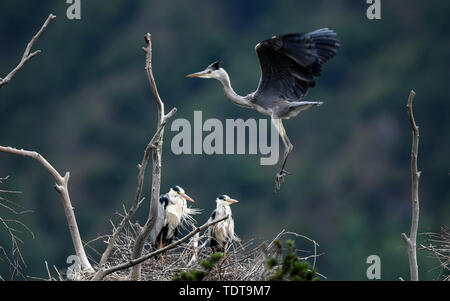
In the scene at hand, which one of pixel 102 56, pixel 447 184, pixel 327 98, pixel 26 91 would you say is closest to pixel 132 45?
pixel 102 56

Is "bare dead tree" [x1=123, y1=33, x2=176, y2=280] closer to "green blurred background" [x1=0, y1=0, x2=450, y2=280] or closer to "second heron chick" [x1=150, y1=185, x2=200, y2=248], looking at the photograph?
"second heron chick" [x1=150, y1=185, x2=200, y2=248]

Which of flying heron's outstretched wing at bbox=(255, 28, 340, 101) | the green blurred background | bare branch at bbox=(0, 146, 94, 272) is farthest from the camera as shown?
the green blurred background

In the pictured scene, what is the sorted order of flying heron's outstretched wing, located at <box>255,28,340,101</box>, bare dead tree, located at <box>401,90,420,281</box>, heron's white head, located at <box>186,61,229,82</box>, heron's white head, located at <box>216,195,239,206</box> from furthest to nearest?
1. heron's white head, located at <box>216,195,239,206</box>
2. heron's white head, located at <box>186,61,229,82</box>
3. flying heron's outstretched wing, located at <box>255,28,340,101</box>
4. bare dead tree, located at <box>401,90,420,281</box>

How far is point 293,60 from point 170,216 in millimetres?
1363

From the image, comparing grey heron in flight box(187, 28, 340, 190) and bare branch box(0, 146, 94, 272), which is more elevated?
grey heron in flight box(187, 28, 340, 190)

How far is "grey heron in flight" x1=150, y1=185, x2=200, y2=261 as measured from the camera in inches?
244

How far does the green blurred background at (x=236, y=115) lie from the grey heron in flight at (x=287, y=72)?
15.2 metres

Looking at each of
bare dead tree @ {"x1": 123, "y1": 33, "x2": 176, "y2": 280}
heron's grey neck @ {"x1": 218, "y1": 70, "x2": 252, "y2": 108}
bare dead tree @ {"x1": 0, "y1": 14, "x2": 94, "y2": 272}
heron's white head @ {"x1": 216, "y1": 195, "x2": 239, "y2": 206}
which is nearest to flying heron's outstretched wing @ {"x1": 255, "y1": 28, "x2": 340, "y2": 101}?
heron's grey neck @ {"x1": 218, "y1": 70, "x2": 252, "y2": 108}

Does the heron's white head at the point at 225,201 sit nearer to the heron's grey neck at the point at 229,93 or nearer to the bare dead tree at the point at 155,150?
the heron's grey neck at the point at 229,93

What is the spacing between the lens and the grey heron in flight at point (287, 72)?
5477mm

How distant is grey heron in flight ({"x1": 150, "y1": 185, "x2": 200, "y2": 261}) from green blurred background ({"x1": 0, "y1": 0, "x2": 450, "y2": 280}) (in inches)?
578

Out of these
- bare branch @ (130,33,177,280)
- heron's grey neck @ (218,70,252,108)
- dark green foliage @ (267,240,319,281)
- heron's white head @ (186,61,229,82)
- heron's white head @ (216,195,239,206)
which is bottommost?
dark green foliage @ (267,240,319,281)

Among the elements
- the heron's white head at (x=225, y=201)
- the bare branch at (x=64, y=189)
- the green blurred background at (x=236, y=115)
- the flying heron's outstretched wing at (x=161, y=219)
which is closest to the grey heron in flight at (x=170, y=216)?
the flying heron's outstretched wing at (x=161, y=219)

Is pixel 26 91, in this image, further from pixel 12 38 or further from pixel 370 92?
pixel 370 92
